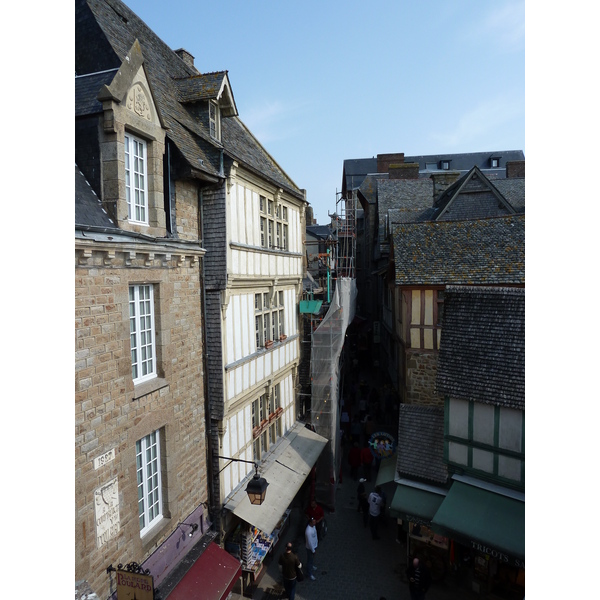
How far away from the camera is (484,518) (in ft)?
25.8

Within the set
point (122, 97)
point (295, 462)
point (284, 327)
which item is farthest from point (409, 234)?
point (122, 97)

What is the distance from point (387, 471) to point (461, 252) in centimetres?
654

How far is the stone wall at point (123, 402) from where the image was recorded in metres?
4.86

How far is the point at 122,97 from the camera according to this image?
5535 mm

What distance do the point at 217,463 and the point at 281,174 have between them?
860 cm

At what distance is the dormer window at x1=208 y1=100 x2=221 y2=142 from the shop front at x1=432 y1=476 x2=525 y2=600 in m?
8.58

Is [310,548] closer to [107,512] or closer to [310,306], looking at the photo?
[107,512]

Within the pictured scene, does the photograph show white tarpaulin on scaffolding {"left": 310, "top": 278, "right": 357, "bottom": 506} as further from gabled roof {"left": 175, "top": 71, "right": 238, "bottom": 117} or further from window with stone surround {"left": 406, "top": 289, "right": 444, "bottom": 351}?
gabled roof {"left": 175, "top": 71, "right": 238, "bottom": 117}

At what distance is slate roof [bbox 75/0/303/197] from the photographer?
6559 mm

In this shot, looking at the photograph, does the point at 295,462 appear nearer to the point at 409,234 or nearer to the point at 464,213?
the point at 409,234

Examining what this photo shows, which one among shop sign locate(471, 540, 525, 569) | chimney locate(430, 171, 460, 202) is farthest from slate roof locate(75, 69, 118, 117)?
chimney locate(430, 171, 460, 202)

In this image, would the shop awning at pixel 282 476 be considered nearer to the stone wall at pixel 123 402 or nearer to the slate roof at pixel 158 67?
the stone wall at pixel 123 402

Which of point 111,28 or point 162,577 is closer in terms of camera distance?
point 162,577

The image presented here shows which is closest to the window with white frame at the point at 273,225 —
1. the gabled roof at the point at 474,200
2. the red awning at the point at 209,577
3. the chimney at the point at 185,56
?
the chimney at the point at 185,56
